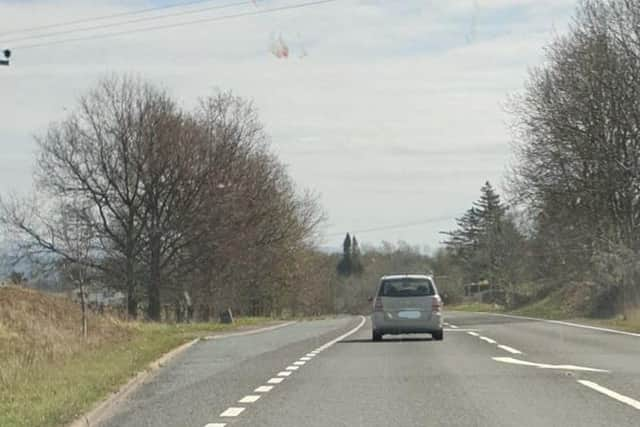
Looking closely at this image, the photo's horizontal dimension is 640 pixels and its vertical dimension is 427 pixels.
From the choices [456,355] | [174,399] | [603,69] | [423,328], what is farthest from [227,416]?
[603,69]

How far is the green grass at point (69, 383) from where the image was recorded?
11.6m

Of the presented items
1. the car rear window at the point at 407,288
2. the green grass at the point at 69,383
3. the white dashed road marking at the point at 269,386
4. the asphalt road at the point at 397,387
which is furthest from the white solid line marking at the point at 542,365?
the car rear window at the point at 407,288

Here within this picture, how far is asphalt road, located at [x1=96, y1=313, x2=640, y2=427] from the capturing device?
11734 mm

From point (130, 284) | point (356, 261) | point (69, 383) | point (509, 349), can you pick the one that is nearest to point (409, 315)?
point (509, 349)

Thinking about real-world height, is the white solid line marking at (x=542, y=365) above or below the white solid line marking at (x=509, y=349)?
below

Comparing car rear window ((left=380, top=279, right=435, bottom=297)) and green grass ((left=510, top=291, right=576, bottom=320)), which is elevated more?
green grass ((left=510, top=291, right=576, bottom=320))

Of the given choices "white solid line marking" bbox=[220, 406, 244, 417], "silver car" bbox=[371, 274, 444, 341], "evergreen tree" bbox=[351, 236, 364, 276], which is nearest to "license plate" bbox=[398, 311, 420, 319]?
"silver car" bbox=[371, 274, 444, 341]

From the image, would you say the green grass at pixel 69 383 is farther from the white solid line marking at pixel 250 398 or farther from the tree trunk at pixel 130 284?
the tree trunk at pixel 130 284

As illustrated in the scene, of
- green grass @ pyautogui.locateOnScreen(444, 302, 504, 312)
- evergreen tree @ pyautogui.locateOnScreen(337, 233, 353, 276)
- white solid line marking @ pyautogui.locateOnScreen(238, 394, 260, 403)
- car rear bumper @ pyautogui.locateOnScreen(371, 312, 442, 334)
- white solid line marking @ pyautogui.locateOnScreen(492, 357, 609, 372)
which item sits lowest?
white solid line marking @ pyautogui.locateOnScreen(238, 394, 260, 403)

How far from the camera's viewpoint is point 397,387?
15055 millimetres

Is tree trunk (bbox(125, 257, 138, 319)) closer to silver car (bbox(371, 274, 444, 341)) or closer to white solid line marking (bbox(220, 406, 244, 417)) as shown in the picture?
silver car (bbox(371, 274, 444, 341))

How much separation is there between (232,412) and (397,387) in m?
3.39

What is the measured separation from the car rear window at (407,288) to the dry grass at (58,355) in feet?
17.7

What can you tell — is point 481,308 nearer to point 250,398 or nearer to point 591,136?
point 591,136
